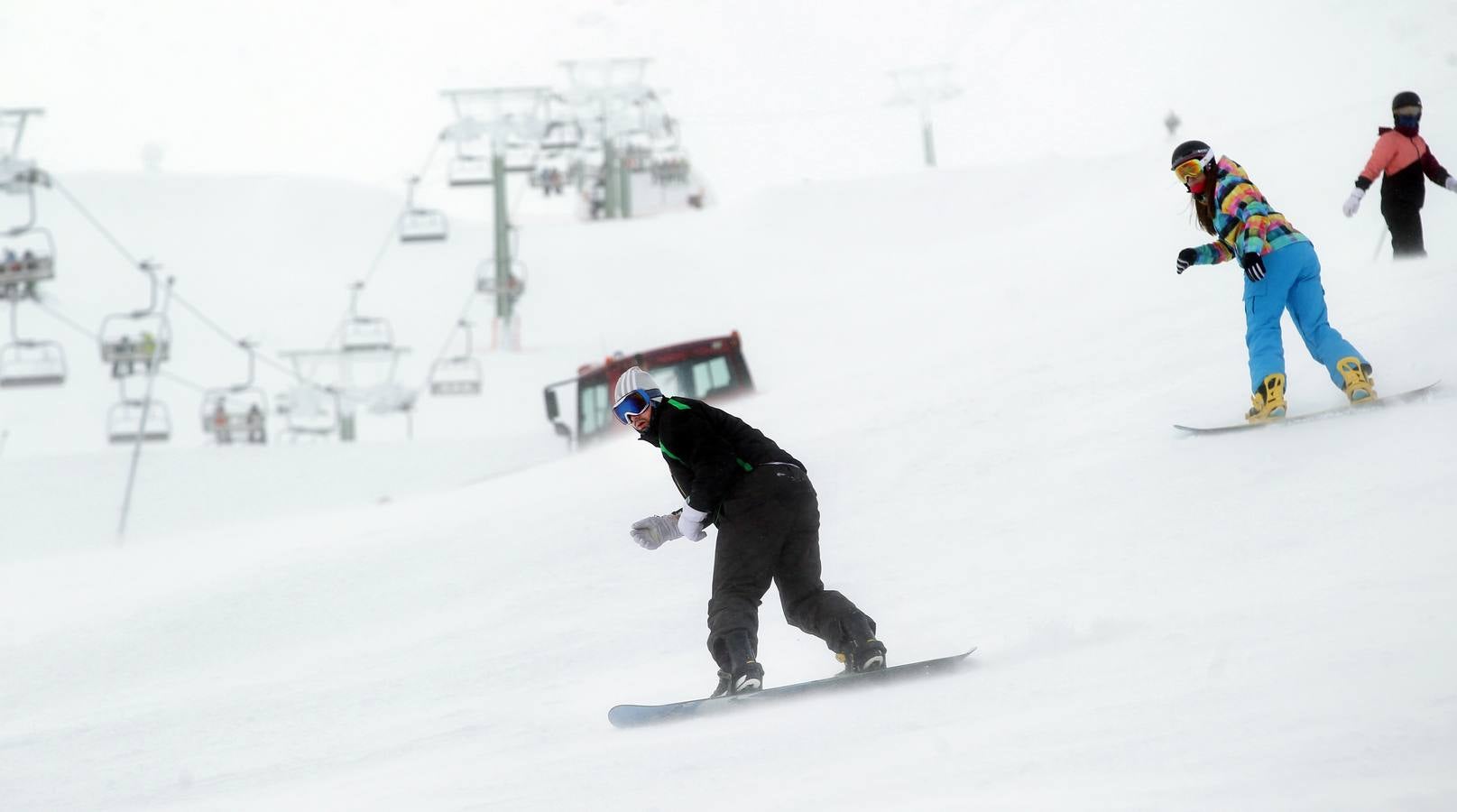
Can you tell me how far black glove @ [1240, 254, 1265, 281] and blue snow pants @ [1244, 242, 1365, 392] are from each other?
7 centimetres

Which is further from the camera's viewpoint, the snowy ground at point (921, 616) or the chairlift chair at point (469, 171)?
the chairlift chair at point (469, 171)

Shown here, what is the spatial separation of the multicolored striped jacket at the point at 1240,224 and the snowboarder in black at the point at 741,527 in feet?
9.42

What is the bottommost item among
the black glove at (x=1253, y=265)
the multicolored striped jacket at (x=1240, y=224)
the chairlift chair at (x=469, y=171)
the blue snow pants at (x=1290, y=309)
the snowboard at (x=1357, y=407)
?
the snowboard at (x=1357, y=407)

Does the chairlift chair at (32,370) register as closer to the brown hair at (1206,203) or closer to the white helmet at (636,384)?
the brown hair at (1206,203)

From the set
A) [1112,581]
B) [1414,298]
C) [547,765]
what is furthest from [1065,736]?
[1414,298]

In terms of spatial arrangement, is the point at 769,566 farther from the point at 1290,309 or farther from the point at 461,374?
the point at 461,374

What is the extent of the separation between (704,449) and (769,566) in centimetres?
48

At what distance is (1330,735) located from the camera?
3.29 metres

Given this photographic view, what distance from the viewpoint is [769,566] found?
5121 millimetres

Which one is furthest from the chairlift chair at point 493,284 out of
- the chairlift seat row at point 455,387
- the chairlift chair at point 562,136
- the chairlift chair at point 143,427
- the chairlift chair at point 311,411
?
the chairlift chair at point 143,427

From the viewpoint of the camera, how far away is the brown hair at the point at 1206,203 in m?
7.00

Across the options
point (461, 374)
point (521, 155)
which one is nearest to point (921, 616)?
point (461, 374)

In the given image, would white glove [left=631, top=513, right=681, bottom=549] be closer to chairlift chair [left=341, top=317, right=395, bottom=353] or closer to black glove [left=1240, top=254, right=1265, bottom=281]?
black glove [left=1240, top=254, right=1265, bottom=281]

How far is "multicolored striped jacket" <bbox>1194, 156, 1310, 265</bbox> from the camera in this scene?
22.6 feet
